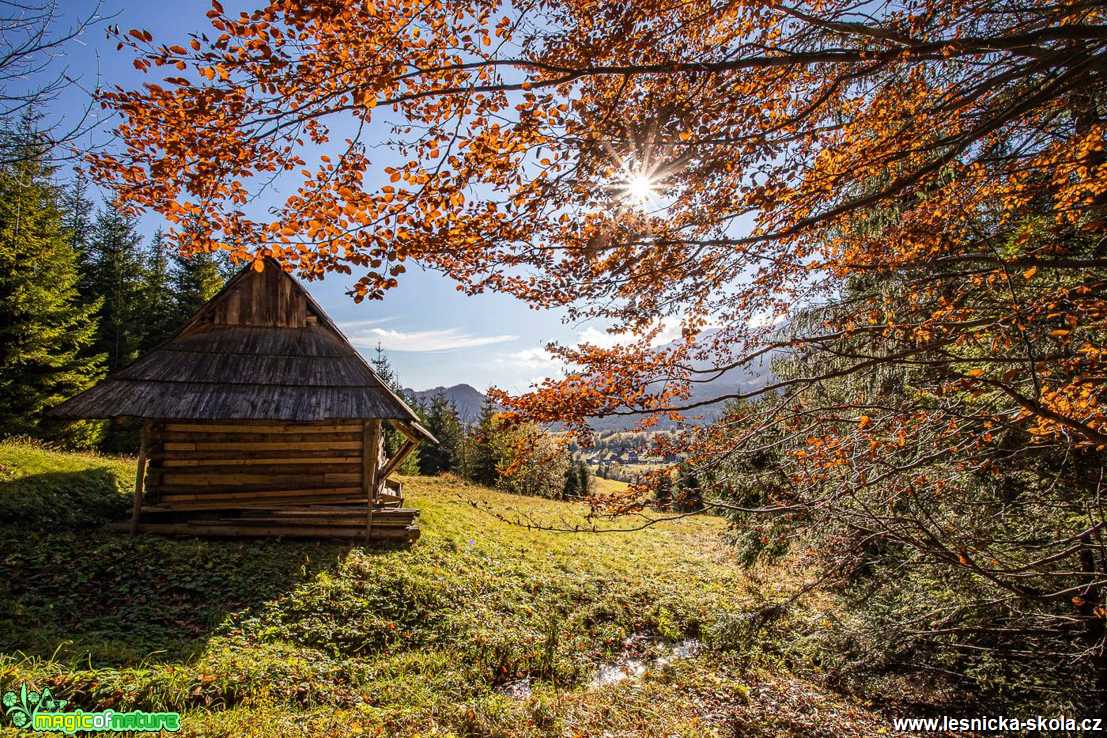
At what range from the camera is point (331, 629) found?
6.89 metres

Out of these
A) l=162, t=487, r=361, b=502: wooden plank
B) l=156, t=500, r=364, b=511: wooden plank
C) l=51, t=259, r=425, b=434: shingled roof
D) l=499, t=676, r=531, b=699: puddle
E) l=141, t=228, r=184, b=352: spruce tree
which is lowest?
l=499, t=676, r=531, b=699: puddle

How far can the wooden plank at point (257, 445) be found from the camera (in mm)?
10164

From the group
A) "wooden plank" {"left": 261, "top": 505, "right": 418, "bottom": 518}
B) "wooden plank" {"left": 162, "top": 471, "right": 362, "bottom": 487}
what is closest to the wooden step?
"wooden plank" {"left": 261, "top": 505, "right": 418, "bottom": 518}

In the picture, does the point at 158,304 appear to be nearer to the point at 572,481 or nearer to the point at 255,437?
the point at 255,437

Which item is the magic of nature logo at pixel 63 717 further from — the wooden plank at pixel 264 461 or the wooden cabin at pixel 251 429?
the wooden plank at pixel 264 461

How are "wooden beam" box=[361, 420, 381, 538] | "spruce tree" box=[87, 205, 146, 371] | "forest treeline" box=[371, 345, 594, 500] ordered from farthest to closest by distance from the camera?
"forest treeline" box=[371, 345, 594, 500]
"spruce tree" box=[87, 205, 146, 371]
"wooden beam" box=[361, 420, 381, 538]

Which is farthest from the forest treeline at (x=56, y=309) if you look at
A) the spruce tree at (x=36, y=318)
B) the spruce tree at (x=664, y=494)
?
the spruce tree at (x=664, y=494)

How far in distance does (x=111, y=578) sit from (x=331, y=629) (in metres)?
4.16

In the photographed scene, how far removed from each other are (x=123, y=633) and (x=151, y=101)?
6.93m

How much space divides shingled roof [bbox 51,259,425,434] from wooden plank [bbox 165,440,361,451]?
55.9 inches

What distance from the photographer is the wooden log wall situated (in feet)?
A: 33.1

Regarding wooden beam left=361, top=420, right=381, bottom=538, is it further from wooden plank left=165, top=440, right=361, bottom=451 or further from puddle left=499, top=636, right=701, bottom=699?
puddle left=499, top=636, right=701, bottom=699

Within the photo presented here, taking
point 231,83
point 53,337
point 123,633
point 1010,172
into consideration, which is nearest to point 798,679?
point 1010,172

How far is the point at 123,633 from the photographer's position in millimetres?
5895
